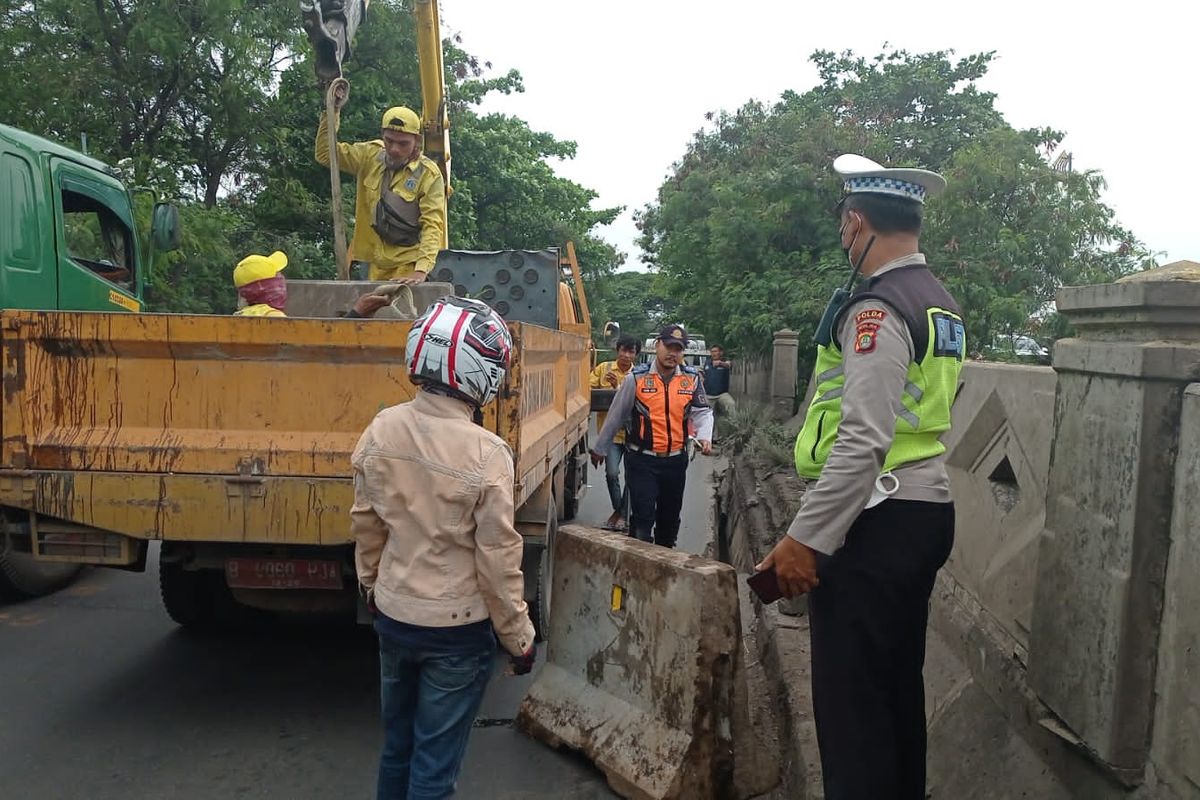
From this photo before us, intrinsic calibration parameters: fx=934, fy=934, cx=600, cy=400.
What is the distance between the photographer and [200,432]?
146 inches

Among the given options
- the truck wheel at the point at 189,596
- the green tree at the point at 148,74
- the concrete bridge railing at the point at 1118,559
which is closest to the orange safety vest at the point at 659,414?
the truck wheel at the point at 189,596

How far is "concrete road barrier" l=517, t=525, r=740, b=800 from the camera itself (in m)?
3.24

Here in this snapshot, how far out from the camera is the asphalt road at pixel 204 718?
3539 mm

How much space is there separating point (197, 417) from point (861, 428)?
8.77ft

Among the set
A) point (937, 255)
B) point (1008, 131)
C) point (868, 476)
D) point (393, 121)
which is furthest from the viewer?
point (1008, 131)

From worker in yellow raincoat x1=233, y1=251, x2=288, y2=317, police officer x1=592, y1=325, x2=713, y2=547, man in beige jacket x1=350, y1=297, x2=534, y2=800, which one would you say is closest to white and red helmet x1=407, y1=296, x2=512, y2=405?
man in beige jacket x1=350, y1=297, x2=534, y2=800

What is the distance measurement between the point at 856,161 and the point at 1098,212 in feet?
41.1

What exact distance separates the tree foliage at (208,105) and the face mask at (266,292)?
6649 millimetres

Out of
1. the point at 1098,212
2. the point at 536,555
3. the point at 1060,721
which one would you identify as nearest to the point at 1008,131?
the point at 1098,212

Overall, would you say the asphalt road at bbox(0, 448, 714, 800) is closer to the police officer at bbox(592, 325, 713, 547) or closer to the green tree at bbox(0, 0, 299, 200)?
the police officer at bbox(592, 325, 713, 547)

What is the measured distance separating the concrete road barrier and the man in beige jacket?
2.80ft

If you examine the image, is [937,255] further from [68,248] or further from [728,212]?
[68,248]

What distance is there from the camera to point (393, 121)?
547 centimetres

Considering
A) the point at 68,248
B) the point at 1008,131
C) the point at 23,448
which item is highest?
the point at 1008,131
